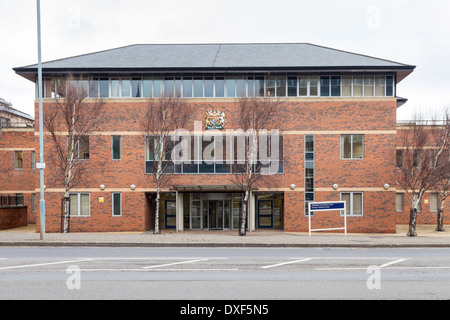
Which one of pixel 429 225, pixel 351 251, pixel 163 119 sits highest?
pixel 163 119

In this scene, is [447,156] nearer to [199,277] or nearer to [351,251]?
[351,251]

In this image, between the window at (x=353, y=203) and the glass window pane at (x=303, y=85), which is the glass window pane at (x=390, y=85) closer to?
the glass window pane at (x=303, y=85)

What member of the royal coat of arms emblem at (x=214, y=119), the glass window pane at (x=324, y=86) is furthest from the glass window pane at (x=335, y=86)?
the royal coat of arms emblem at (x=214, y=119)

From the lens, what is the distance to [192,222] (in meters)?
25.0

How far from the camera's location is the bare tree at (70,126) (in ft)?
71.1

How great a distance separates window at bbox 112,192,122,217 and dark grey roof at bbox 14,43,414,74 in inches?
291

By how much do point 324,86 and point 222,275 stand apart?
1684 centimetres

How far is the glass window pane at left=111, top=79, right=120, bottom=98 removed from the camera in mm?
23594

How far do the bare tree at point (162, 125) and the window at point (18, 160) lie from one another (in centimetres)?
1413

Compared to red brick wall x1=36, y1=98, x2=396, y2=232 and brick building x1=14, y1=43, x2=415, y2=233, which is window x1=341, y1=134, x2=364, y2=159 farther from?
red brick wall x1=36, y1=98, x2=396, y2=232

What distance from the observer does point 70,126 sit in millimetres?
21734
